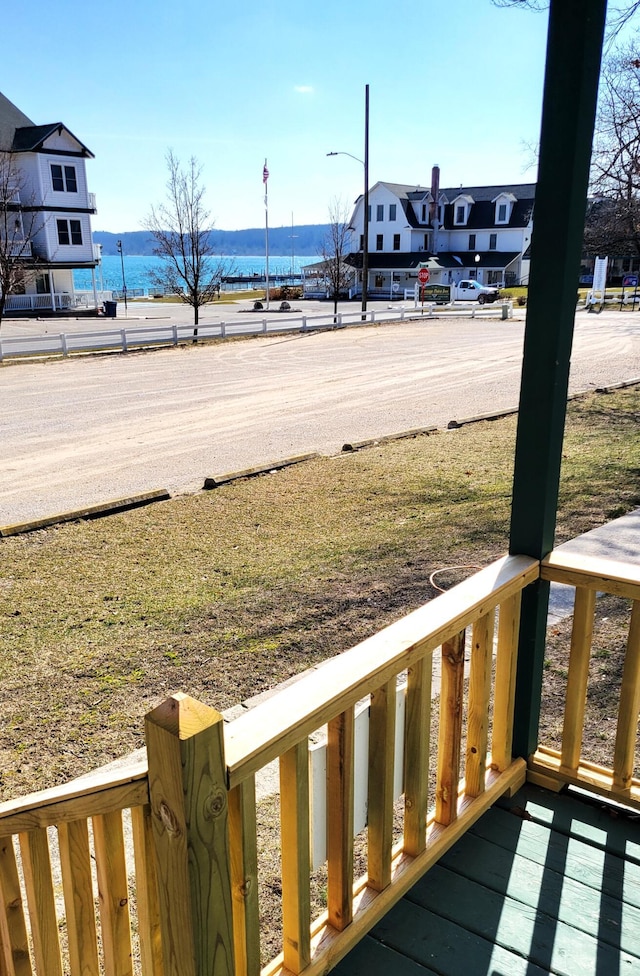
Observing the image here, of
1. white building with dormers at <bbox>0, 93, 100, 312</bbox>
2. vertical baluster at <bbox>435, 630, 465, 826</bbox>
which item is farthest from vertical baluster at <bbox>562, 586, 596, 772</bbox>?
white building with dormers at <bbox>0, 93, 100, 312</bbox>

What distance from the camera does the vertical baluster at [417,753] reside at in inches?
89.4

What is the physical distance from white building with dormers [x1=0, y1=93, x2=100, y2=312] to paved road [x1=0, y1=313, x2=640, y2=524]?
17919 mm

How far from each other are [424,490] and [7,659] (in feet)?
16.1

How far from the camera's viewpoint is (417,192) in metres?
58.1

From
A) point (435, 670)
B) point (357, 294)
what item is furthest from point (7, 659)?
point (357, 294)

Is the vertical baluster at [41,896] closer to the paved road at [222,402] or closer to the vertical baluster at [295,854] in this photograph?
the vertical baluster at [295,854]

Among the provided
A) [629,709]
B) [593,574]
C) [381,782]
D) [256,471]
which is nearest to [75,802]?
[381,782]

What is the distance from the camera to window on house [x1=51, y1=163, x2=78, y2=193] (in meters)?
39.0

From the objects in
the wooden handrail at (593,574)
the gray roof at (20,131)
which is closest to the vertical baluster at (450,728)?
the wooden handrail at (593,574)

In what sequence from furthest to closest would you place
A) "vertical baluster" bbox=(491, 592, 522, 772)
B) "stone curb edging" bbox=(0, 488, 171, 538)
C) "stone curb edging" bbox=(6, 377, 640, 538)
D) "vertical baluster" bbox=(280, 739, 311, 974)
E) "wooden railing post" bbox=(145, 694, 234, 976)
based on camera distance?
"stone curb edging" bbox=(6, 377, 640, 538) < "stone curb edging" bbox=(0, 488, 171, 538) < "vertical baluster" bbox=(491, 592, 522, 772) < "vertical baluster" bbox=(280, 739, 311, 974) < "wooden railing post" bbox=(145, 694, 234, 976)

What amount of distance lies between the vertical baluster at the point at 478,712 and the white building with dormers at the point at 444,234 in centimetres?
5546

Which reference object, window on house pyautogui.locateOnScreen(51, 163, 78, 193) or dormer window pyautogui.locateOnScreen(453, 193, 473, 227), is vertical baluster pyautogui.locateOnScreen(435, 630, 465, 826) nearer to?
window on house pyautogui.locateOnScreen(51, 163, 78, 193)

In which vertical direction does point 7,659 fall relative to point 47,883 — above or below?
below

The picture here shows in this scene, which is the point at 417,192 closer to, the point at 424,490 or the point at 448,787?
the point at 424,490
